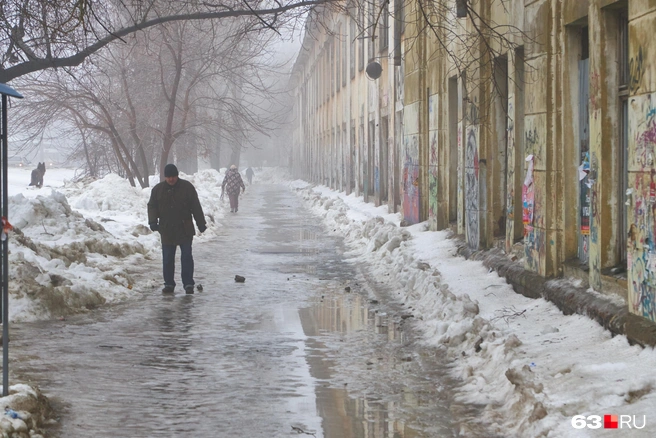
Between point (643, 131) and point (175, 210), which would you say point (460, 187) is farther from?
point (643, 131)

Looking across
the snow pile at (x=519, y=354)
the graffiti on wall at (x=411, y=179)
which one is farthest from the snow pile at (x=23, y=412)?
the graffiti on wall at (x=411, y=179)

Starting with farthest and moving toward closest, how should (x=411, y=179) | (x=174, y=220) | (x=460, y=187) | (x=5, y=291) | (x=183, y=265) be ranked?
(x=411, y=179)
(x=460, y=187)
(x=174, y=220)
(x=183, y=265)
(x=5, y=291)

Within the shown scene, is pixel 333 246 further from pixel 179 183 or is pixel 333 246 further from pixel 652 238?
pixel 652 238

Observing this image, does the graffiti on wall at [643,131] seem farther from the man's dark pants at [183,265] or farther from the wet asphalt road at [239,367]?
the man's dark pants at [183,265]

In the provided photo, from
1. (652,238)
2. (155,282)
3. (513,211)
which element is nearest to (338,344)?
(652,238)

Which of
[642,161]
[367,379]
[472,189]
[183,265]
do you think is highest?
[642,161]

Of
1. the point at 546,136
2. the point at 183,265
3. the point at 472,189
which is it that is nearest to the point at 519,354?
the point at 546,136

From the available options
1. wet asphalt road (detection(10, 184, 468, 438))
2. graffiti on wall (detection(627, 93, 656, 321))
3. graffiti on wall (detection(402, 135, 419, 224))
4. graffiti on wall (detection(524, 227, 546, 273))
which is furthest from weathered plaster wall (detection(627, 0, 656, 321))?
graffiti on wall (detection(402, 135, 419, 224))

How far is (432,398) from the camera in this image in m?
6.95

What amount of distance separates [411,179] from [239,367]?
12.6m

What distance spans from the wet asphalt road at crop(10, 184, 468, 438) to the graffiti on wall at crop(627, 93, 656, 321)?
1628 millimetres

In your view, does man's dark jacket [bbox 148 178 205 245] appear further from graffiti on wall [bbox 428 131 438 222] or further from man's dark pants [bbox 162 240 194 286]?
graffiti on wall [bbox 428 131 438 222]

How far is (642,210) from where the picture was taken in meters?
7.41

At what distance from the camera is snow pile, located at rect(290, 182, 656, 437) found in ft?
18.8
